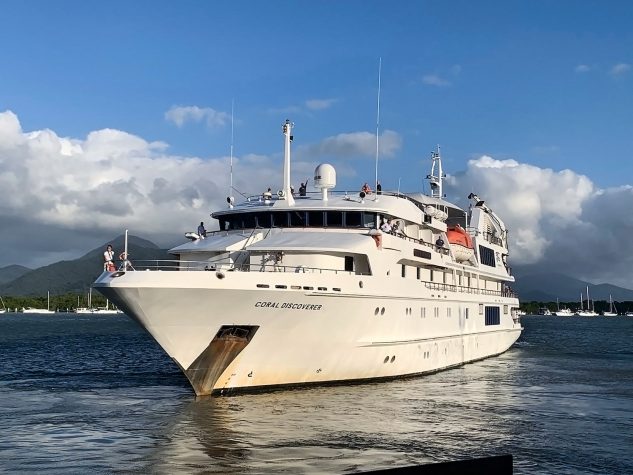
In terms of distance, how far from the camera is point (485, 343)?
4522cm

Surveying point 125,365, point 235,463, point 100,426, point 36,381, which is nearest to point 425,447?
point 235,463

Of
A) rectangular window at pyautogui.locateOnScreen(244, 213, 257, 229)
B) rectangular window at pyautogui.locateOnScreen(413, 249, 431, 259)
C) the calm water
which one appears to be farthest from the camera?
rectangular window at pyautogui.locateOnScreen(413, 249, 431, 259)

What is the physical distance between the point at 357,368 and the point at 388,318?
255cm

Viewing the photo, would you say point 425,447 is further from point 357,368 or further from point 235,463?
point 357,368

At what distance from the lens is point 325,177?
103 feet

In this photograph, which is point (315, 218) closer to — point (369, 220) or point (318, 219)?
point (318, 219)

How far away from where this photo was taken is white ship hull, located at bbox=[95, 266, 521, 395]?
74.2 feet

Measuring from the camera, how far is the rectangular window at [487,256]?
45156 millimetres

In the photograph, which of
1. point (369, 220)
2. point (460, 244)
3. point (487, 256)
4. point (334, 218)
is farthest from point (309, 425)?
point (487, 256)

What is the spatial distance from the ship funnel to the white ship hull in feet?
18.8

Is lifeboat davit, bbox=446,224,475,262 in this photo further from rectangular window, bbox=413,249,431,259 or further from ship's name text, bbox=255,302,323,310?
ship's name text, bbox=255,302,323,310

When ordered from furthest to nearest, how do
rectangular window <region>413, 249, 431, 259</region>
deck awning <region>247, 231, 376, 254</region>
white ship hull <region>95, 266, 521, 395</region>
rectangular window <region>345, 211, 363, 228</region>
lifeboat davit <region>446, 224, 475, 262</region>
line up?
lifeboat davit <region>446, 224, 475, 262</region> → rectangular window <region>413, 249, 431, 259</region> → rectangular window <region>345, 211, 363, 228</region> → deck awning <region>247, 231, 376, 254</region> → white ship hull <region>95, 266, 521, 395</region>

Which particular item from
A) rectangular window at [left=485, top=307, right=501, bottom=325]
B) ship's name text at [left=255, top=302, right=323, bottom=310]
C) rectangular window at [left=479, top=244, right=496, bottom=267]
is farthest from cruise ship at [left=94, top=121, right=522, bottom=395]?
rectangular window at [left=485, top=307, right=501, bottom=325]

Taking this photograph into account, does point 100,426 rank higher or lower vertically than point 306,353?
lower
